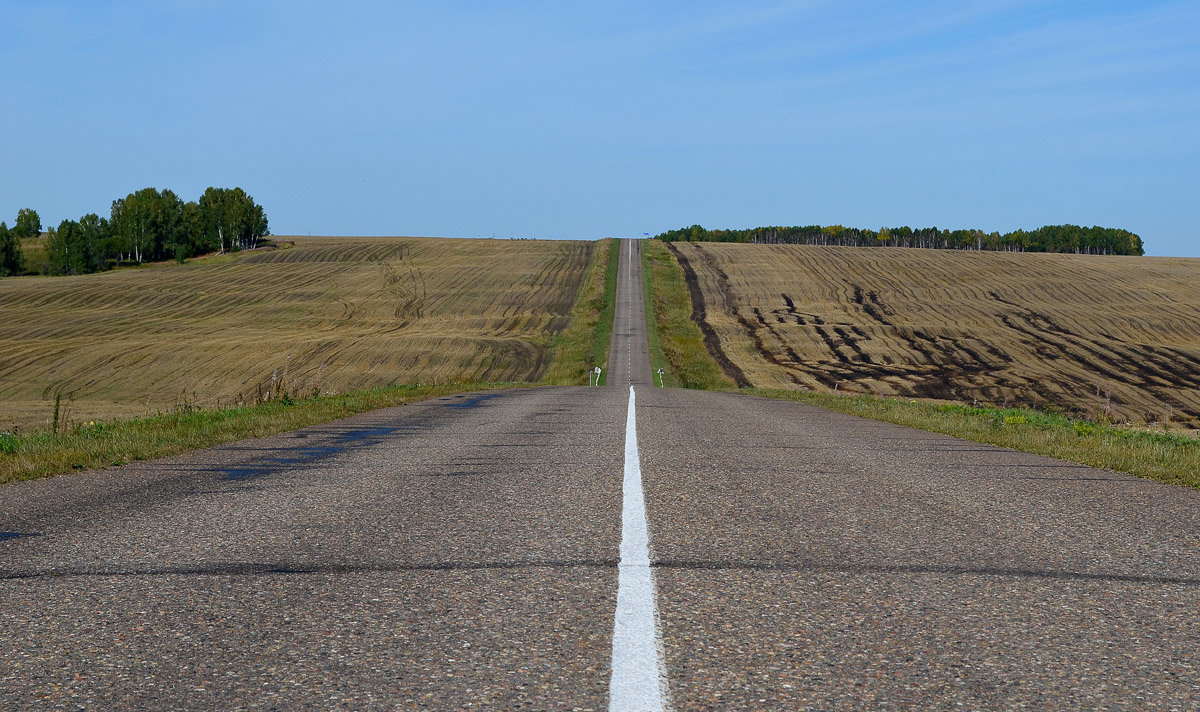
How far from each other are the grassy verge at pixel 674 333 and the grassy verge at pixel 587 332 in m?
3.04

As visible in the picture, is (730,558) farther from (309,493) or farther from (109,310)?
(109,310)

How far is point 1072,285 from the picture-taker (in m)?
82.4

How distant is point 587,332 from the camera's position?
62906 millimetres

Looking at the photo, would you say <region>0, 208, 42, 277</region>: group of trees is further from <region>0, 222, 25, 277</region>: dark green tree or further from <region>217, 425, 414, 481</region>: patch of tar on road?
<region>217, 425, 414, 481</region>: patch of tar on road

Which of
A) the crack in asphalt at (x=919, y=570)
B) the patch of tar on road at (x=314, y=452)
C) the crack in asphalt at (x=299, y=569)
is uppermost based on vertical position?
the crack in asphalt at (x=299, y=569)

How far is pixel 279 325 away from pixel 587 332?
70.3ft

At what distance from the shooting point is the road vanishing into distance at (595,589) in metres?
3.59

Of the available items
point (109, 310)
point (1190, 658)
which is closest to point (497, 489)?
point (1190, 658)

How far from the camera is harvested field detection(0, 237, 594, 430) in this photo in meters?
44.6

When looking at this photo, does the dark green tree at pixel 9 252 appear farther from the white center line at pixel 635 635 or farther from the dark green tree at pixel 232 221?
the white center line at pixel 635 635

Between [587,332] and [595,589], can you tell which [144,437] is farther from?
[587,332]

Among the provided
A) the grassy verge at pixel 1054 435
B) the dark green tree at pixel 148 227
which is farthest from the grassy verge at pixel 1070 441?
the dark green tree at pixel 148 227

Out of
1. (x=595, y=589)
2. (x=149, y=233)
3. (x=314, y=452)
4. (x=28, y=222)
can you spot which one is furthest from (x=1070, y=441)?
(x=28, y=222)

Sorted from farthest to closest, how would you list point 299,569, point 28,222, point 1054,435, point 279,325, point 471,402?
point 28,222
point 279,325
point 471,402
point 1054,435
point 299,569
